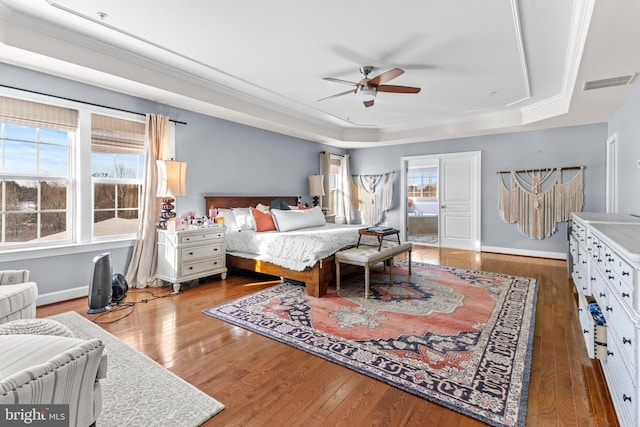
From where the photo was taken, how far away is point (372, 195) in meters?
7.82

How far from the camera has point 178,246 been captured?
12.5 feet

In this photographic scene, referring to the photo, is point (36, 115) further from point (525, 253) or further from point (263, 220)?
point (525, 253)

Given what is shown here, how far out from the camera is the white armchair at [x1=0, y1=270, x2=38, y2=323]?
→ 1989 mm

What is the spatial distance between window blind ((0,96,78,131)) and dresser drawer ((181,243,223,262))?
6.22 feet

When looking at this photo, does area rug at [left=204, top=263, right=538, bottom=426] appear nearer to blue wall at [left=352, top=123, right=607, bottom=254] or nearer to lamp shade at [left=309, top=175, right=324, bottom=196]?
blue wall at [left=352, top=123, right=607, bottom=254]

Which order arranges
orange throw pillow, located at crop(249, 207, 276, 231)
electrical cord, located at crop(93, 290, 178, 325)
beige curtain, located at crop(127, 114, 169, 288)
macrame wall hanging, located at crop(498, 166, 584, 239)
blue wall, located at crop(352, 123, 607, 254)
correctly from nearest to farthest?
electrical cord, located at crop(93, 290, 178, 325) < beige curtain, located at crop(127, 114, 169, 288) < orange throw pillow, located at crop(249, 207, 276, 231) < blue wall, located at crop(352, 123, 607, 254) < macrame wall hanging, located at crop(498, 166, 584, 239)

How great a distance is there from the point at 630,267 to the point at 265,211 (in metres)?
4.14

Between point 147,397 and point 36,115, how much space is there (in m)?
3.24

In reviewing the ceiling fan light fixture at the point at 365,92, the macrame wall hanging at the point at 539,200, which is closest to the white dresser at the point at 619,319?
the ceiling fan light fixture at the point at 365,92

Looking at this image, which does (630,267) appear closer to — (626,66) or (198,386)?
(198,386)

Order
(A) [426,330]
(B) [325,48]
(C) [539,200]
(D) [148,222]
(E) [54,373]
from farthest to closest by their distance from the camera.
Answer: (C) [539,200], (D) [148,222], (B) [325,48], (A) [426,330], (E) [54,373]

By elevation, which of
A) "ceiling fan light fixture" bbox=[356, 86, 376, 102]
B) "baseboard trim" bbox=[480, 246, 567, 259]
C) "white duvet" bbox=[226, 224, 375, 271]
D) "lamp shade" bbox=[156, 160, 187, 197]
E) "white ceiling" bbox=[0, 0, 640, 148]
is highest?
"white ceiling" bbox=[0, 0, 640, 148]

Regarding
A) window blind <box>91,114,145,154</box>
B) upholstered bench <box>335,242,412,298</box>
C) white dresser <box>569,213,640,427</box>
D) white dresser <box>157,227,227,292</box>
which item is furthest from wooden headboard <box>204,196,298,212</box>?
white dresser <box>569,213,640,427</box>

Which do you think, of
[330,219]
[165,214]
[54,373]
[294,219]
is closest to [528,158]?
[330,219]
